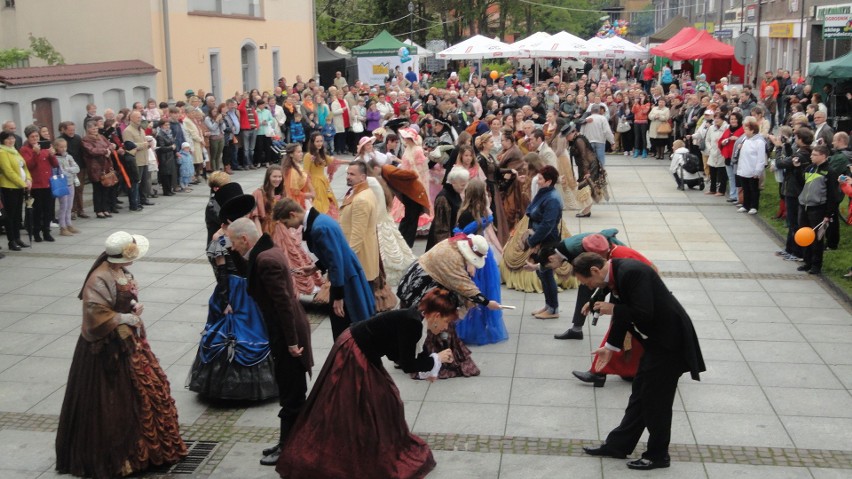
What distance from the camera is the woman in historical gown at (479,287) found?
31.0ft

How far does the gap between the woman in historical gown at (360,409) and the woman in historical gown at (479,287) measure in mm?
3083

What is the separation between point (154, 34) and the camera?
76.7 feet

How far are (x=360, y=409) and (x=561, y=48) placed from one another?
2383cm

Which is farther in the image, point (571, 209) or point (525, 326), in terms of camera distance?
point (571, 209)

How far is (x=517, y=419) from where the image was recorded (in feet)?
24.8

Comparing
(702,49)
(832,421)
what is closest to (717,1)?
(702,49)

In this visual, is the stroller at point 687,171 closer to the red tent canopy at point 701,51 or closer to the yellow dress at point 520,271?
the yellow dress at point 520,271

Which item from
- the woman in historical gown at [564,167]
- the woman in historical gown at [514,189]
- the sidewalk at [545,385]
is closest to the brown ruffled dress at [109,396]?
the sidewalk at [545,385]

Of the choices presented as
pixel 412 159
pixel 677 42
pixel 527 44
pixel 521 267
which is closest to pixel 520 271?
pixel 521 267

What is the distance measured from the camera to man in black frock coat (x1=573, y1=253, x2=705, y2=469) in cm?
625

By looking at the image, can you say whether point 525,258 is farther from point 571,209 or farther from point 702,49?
point 702,49

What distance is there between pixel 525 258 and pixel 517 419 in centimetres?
399

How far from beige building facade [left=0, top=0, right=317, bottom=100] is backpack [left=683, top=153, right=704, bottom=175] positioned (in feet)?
40.1

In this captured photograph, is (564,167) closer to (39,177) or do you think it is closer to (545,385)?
(39,177)
